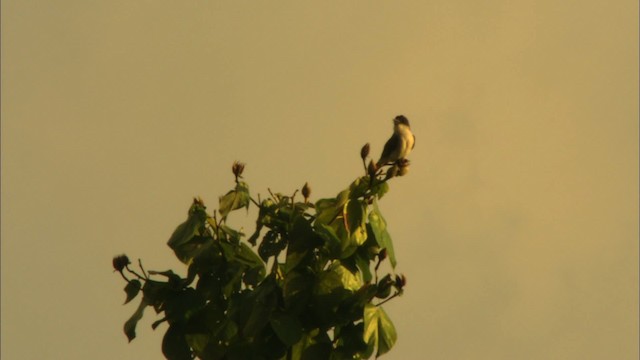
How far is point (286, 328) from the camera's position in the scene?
7426 millimetres

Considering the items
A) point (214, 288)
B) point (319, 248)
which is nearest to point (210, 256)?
point (214, 288)

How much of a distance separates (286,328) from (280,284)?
1.11 ft

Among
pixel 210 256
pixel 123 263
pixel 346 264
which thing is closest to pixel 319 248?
pixel 346 264

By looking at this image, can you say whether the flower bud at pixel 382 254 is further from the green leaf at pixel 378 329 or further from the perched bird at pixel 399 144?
the perched bird at pixel 399 144

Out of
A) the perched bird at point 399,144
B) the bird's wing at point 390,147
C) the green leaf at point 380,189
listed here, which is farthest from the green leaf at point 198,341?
the bird's wing at point 390,147

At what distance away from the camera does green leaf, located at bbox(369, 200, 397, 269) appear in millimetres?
7797

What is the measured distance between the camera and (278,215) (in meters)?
7.96

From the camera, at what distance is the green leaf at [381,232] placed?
25.6 feet

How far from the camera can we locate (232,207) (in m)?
7.89

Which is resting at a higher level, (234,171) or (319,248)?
(234,171)

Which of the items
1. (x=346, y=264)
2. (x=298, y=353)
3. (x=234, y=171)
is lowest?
(x=298, y=353)

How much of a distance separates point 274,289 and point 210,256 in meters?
0.51

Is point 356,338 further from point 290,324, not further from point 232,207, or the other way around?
point 232,207

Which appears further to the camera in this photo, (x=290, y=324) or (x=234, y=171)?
(x=234, y=171)
